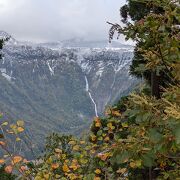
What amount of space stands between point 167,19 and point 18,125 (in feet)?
10.1

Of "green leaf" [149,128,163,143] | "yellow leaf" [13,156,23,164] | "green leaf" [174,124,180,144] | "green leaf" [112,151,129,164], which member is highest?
"green leaf" [174,124,180,144]

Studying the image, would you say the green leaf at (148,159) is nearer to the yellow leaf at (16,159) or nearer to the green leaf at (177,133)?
the green leaf at (177,133)

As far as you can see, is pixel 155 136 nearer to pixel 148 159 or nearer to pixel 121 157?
pixel 148 159

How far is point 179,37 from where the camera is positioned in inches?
169

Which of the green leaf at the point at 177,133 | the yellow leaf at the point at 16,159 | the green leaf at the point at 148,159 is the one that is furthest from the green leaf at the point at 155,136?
the yellow leaf at the point at 16,159

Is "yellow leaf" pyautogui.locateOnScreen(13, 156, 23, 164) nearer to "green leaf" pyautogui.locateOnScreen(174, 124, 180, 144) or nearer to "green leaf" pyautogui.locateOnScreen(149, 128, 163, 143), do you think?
"green leaf" pyautogui.locateOnScreen(149, 128, 163, 143)

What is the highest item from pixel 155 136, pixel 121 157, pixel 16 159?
pixel 155 136

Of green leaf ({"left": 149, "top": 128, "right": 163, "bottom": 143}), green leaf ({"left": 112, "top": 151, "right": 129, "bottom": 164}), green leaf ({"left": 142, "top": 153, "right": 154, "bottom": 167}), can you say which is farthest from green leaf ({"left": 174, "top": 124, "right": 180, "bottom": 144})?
green leaf ({"left": 112, "top": 151, "right": 129, "bottom": 164})

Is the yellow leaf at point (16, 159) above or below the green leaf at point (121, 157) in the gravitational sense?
below

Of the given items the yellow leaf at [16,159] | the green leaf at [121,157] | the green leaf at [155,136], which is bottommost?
the yellow leaf at [16,159]

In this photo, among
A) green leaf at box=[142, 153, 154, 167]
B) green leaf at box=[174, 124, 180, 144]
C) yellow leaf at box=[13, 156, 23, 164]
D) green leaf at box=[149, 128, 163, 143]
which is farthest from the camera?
yellow leaf at box=[13, 156, 23, 164]

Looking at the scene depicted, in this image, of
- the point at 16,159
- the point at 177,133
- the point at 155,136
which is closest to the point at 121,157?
the point at 155,136

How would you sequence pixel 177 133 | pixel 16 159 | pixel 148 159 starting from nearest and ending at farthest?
1. pixel 177 133
2. pixel 148 159
3. pixel 16 159

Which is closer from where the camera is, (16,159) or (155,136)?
(155,136)
